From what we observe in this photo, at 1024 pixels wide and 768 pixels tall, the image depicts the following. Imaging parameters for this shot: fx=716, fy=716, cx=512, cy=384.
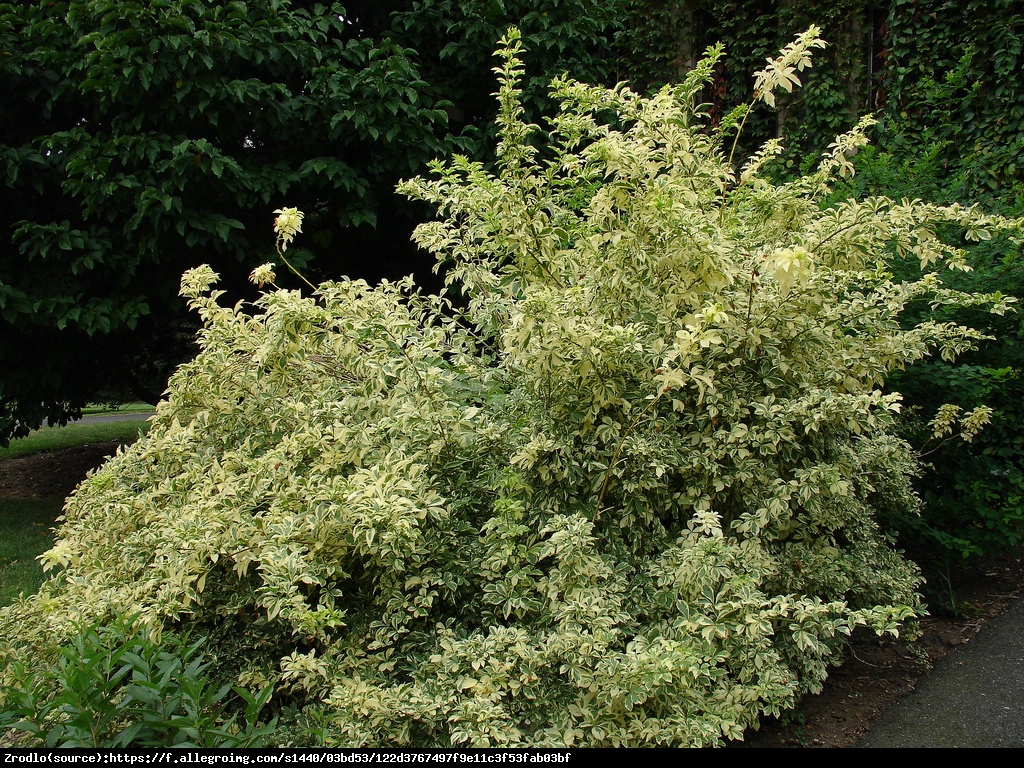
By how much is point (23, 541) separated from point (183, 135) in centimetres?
341

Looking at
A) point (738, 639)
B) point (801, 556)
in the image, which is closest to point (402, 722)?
point (738, 639)

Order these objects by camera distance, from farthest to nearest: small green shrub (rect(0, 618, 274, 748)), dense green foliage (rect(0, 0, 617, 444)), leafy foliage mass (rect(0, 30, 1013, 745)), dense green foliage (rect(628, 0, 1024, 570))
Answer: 1. dense green foliage (rect(0, 0, 617, 444))
2. dense green foliage (rect(628, 0, 1024, 570))
3. leafy foliage mass (rect(0, 30, 1013, 745))
4. small green shrub (rect(0, 618, 274, 748))

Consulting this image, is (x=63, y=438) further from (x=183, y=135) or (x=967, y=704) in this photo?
(x=967, y=704)

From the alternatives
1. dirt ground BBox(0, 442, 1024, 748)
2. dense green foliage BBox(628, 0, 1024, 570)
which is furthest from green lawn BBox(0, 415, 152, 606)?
dense green foliage BBox(628, 0, 1024, 570)

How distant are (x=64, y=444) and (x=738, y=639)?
10704 mm

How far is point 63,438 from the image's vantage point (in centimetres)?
1143

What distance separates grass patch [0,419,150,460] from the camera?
9848 mm

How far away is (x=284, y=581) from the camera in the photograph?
237 cm

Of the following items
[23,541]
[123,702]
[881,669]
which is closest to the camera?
[123,702]

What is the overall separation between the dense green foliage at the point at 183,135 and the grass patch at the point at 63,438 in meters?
3.99

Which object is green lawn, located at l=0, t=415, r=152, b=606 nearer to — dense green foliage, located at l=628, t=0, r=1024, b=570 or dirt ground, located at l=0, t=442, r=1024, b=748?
dirt ground, located at l=0, t=442, r=1024, b=748

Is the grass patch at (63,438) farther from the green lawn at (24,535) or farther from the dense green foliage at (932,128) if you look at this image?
the dense green foliage at (932,128)

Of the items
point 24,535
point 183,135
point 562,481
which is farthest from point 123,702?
point 24,535

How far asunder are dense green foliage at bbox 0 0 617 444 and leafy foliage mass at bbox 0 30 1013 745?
6.90 ft
